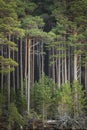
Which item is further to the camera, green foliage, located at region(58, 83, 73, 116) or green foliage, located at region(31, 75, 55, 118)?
green foliage, located at region(31, 75, 55, 118)

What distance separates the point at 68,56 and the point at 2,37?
12037 mm

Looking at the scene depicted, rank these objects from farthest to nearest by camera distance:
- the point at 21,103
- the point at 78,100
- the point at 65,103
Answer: the point at 21,103, the point at 78,100, the point at 65,103

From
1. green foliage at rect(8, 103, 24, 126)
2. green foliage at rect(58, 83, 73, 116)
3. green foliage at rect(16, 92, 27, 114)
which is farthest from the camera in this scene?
green foliage at rect(16, 92, 27, 114)

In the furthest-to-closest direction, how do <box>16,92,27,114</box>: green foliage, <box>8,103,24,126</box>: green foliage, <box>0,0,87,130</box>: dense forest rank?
<box>16,92,27,114</box>: green foliage, <box>0,0,87,130</box>: dense forest, <box>8,103,24,126</box>: green foliage

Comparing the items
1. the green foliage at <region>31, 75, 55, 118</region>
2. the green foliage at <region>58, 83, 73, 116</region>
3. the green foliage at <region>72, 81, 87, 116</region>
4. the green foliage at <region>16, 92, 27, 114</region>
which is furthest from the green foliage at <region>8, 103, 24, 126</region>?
the green foliage at <region>72, 81, 87, 116</region>

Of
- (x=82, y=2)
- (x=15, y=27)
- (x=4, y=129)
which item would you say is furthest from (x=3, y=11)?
(x=4, y=129)

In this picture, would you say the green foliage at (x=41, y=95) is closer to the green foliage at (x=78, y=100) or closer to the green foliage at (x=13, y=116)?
the green foliage at (x=78, y=100)

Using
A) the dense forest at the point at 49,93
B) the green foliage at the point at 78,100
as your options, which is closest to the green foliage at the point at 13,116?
the dense forest at the point at 49,93

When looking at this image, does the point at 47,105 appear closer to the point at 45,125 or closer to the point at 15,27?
the point at 45,125

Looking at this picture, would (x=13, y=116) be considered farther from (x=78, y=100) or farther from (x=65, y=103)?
(x=78, y=100)

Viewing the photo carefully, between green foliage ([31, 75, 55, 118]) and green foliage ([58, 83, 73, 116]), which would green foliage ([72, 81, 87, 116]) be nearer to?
green foliage ([58, 83, 73, 116])

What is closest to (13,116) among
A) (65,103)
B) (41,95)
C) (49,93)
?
(41,95)

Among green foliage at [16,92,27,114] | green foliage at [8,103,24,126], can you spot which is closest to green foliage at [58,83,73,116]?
green foliage at [16,92,27,114]

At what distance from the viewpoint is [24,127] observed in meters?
27.9
